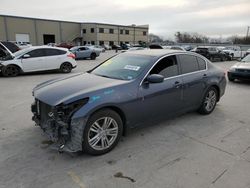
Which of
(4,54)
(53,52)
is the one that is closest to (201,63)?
(53,52)

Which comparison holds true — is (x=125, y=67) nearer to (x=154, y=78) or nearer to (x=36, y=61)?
(x=154, y=78)

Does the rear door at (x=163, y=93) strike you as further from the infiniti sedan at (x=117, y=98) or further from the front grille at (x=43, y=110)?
the front grille at (x=43, y=110)

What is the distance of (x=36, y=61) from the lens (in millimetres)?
11531

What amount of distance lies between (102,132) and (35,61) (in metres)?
9.14

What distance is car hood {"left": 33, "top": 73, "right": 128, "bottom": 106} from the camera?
3432 millimetres

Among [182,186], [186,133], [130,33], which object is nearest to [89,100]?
[182,186]

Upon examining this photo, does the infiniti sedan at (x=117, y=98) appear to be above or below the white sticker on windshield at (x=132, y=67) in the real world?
below

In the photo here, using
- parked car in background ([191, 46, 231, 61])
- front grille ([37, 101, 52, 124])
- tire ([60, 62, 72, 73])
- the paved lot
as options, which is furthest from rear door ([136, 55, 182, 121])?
parked car in background ([191, 46, 231, 61])

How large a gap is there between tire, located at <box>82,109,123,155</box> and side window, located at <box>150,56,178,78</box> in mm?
1177

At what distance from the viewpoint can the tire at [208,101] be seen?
544cm

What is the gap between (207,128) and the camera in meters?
4.77

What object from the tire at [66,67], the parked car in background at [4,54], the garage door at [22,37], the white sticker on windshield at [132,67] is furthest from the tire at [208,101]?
the garage door at [22,37]

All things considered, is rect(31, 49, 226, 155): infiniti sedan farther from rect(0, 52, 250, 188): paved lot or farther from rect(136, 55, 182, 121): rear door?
rect(0, 52, 250, 188): paved lot

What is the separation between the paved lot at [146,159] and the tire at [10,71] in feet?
21.5
